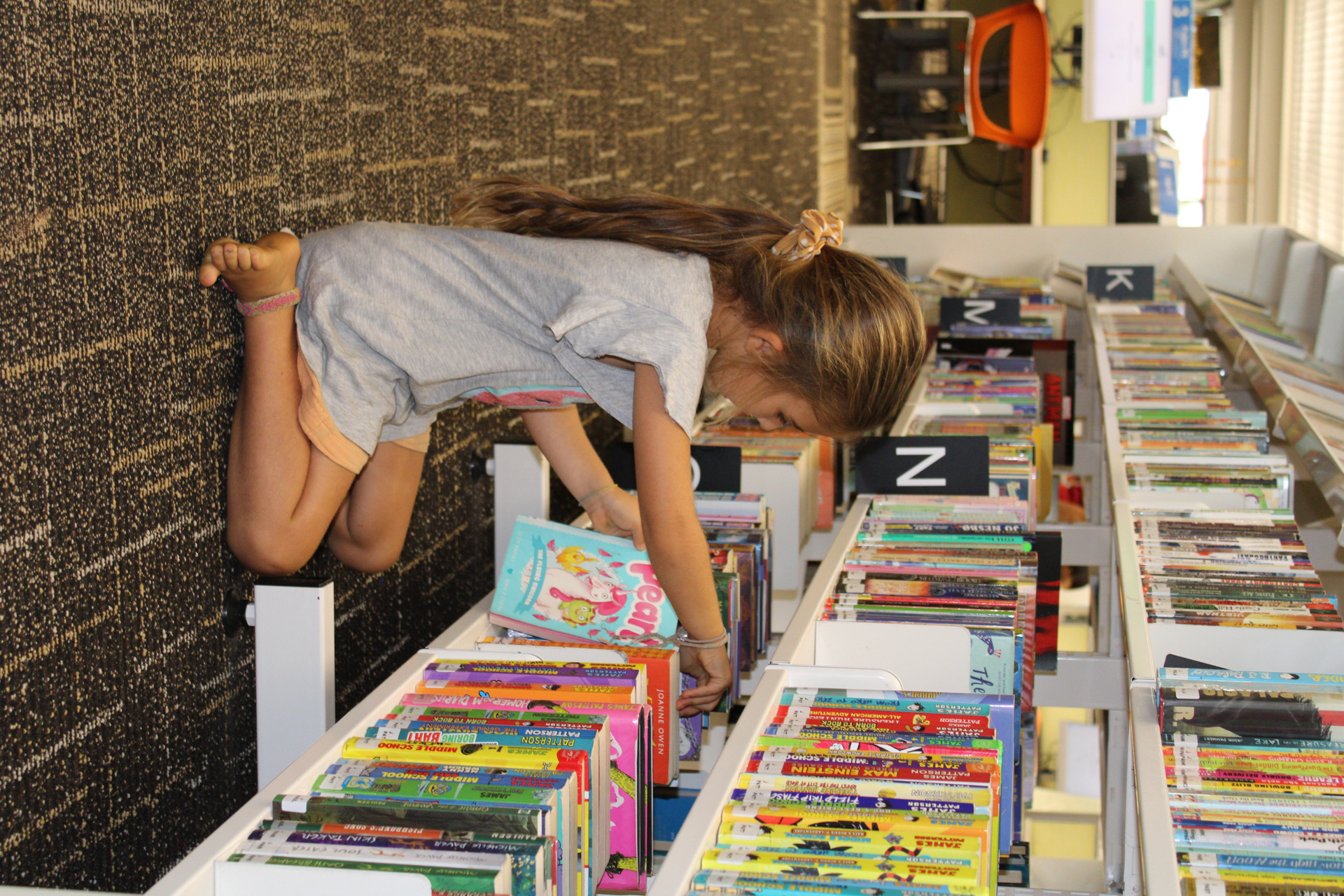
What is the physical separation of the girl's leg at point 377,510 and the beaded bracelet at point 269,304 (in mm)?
332

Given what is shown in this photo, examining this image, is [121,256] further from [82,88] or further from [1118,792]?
[1118,792]

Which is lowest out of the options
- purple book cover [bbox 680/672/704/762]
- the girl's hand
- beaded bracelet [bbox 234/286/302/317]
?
purple book cover [bbox 680/672/704/762]

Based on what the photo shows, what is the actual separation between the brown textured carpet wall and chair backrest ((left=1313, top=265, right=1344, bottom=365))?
3096mm

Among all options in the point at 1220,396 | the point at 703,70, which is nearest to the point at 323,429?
the point at 1220,396

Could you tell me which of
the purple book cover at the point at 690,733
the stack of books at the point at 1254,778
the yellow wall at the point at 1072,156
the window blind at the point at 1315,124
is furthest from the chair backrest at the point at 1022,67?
the stack of books at the point at 1254,778

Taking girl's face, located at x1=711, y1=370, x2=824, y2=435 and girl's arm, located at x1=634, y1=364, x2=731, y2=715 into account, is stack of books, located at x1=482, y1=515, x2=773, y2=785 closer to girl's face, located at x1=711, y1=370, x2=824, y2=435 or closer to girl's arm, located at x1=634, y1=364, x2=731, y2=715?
girl's arm, located at x1=634, y1=364, x2=731, y2=715

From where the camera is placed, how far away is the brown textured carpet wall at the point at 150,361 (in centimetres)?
127

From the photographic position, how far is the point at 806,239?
157 centimetres

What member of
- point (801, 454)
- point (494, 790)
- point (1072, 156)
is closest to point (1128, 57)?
point (801, 454)

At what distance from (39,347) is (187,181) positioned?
321 millimetres

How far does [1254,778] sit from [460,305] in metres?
1.09

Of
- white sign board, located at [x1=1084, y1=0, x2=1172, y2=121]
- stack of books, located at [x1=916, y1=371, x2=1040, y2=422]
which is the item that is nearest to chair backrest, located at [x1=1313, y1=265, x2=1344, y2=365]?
white sign board, located at [x1=1084, y1=0, x2=1172, y2=121]

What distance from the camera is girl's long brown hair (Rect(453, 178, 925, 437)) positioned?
1.53 metres

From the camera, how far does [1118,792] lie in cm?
176
